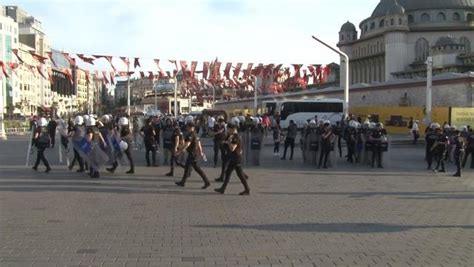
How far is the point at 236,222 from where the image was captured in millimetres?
8844

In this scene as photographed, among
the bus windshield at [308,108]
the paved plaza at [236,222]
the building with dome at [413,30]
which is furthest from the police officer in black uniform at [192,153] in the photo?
the building with dome at [413,30]

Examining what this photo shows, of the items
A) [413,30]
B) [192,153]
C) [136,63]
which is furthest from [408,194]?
[413,30]

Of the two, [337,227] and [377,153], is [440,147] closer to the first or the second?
[377,153]

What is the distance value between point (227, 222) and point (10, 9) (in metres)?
148

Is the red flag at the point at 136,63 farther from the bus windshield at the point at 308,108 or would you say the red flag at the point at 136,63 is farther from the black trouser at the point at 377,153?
the black trouser at the point at 377,153

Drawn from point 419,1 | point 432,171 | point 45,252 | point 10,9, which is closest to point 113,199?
point 45,252

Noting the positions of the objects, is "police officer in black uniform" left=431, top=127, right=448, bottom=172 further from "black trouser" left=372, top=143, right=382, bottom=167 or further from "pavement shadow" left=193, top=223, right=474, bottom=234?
"pavement shadow" left=193, top=223, right=474, bottom=234

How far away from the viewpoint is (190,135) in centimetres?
1285

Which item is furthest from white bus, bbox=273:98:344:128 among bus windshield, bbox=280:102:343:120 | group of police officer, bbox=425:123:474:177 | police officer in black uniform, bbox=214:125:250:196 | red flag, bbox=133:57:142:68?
police officer in black uniform, bbox=214:125:250:196

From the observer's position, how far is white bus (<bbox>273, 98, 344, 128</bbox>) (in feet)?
167

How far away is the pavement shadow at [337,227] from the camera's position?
8.32 m

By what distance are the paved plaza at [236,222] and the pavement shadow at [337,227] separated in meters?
0.02

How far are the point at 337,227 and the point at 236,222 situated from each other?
161 cm

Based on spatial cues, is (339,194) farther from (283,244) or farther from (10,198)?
(10,198)
